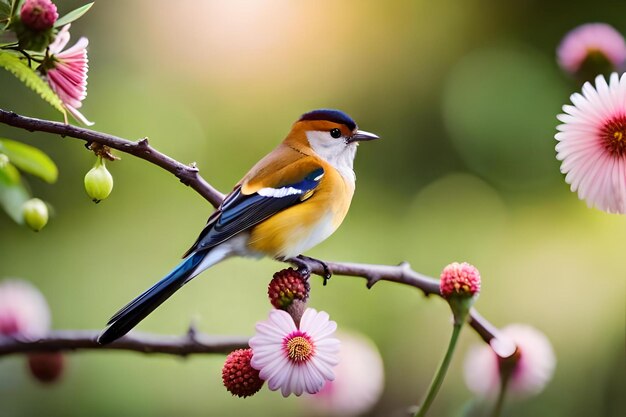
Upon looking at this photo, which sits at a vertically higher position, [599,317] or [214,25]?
[214,25]

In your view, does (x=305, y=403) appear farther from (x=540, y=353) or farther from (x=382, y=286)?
(x=382, y=286)

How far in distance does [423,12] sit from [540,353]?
2.74 feet

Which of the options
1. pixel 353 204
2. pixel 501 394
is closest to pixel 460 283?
pixel 501 394

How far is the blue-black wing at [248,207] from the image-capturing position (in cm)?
47

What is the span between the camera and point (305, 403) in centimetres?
60

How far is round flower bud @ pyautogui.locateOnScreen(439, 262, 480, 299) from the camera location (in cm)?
38

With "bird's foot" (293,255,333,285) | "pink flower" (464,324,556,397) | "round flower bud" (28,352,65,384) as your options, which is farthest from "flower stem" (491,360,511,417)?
"round flower bud" (28,352,65,384)

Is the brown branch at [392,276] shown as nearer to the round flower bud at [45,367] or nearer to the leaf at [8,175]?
the leaf at [8,175]

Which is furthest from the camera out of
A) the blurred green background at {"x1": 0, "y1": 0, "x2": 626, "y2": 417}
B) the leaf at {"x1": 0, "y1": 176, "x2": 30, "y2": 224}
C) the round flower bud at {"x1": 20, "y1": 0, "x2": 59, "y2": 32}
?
the blurred green background at {"x1": 0, "y1": 0, "x2": 626, "y2": 417}

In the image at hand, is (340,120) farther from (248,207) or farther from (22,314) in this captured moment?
(22,314)

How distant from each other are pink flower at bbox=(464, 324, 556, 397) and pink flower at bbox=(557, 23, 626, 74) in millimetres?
228

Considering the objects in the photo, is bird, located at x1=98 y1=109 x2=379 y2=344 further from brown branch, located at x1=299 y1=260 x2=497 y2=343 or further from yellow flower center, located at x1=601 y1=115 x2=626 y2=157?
yellow flower center, located at x1=601 y1=115 x2=626 y2=157

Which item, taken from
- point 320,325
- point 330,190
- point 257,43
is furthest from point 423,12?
point 320,325

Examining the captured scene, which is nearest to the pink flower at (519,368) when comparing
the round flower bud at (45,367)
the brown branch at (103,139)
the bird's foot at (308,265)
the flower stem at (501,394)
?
the flower stem at (501,394)
